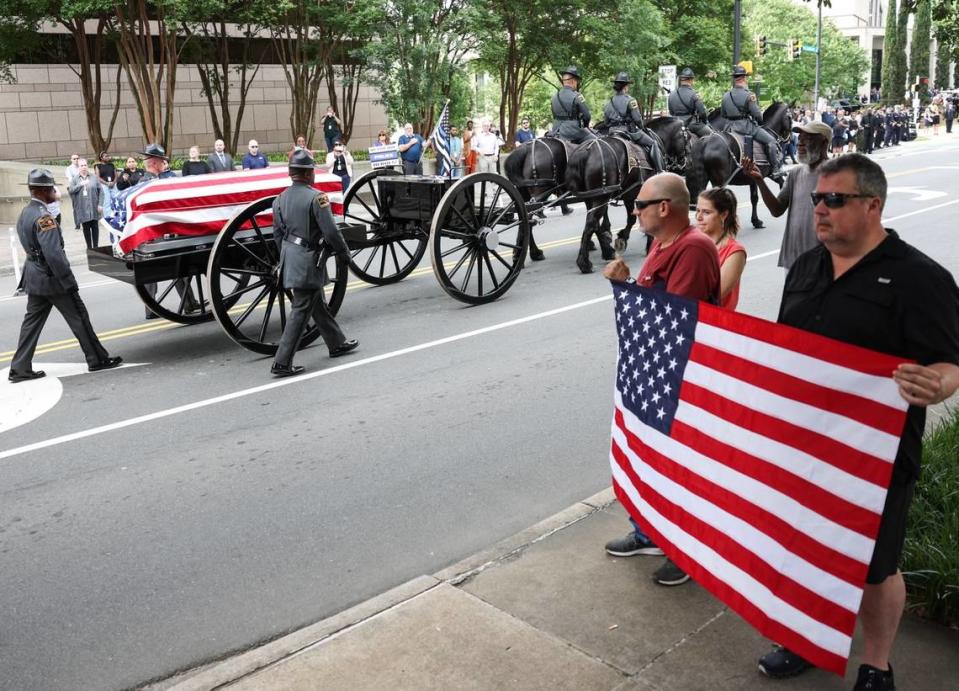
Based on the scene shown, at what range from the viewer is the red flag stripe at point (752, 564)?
342cm

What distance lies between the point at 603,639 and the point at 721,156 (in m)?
12.9

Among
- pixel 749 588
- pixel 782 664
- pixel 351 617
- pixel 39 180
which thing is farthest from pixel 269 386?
pixel 782 664

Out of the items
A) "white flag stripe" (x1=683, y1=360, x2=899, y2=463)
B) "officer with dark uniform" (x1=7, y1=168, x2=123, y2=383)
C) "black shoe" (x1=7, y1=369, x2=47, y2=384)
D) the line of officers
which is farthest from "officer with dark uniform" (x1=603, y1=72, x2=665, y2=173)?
"white flag stripe" (x1=683, y1=360, x2=899, y2=463)

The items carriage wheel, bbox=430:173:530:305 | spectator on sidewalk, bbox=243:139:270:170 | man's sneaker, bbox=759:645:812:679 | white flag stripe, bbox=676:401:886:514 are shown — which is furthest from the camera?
spectator on sidewalk, bbox=243:139:270:170

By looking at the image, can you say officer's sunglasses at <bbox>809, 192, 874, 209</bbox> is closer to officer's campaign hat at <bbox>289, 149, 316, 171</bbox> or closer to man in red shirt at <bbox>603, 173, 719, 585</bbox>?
man in red shirt at <bbox>603, 173, 719, 585</bbox>

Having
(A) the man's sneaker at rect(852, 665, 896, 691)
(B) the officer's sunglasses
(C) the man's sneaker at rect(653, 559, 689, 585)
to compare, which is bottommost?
(C) the man's sneaker at rect(653, 559, 689, 585)

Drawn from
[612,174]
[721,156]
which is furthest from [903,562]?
[721,156]

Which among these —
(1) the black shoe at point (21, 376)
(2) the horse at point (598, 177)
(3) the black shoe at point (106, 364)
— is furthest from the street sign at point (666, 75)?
(1) the black shoe at point (21, 376)

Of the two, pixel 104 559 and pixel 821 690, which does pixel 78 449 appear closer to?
pixel 104 559

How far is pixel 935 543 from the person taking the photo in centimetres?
439

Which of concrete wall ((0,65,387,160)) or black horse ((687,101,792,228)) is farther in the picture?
concrete wall ((0,65,387,160))

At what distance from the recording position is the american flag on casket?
29.9 feet

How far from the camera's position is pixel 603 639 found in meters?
4.13

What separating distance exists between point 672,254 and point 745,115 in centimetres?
1318
